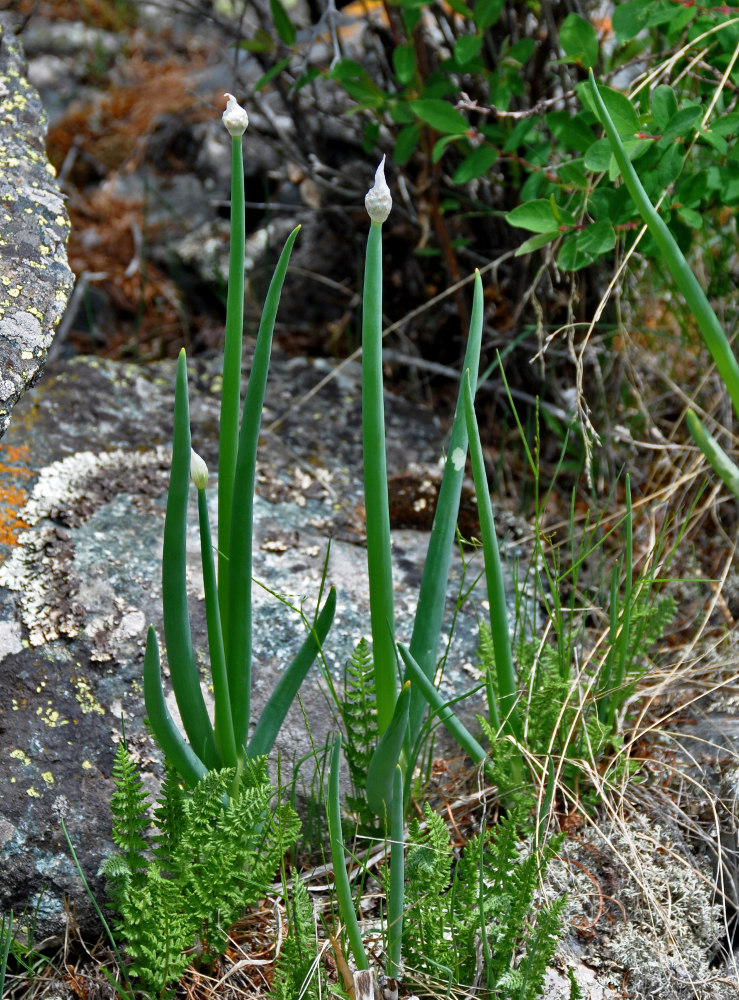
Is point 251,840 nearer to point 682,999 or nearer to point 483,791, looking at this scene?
point 483,791

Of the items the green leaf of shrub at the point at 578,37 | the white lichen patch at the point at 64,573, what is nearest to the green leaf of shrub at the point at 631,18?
the green leaf of shrub at the point at 578,37

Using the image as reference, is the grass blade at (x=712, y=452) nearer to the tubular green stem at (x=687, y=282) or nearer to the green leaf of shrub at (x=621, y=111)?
the tubular green stem at (x=687, y=282)

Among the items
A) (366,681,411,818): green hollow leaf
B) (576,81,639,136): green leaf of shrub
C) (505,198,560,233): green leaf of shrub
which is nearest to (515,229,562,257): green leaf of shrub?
(505,198,560,233): green leaf of shrub

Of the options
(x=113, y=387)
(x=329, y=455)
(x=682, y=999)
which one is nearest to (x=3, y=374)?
(x=113, y=387)

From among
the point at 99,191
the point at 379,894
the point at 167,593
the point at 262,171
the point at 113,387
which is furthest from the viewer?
the point at 99,191

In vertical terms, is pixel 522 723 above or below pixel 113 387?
below

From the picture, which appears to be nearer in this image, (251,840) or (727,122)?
(251,840)

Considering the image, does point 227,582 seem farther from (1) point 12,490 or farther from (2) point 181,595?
(1) point 12,490

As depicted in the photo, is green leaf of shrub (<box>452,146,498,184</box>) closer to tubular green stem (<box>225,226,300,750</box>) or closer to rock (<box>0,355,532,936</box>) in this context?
rock (<box>0,355,532,936</box>)
